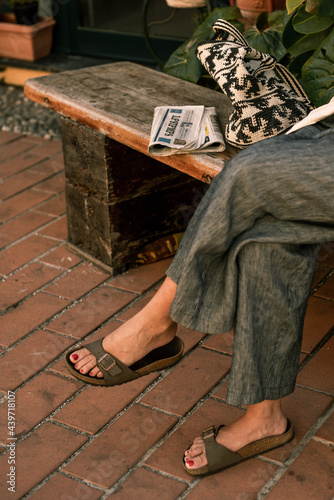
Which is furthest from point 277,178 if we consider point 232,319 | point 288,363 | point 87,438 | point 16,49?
point 16,49

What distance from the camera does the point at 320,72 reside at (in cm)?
221

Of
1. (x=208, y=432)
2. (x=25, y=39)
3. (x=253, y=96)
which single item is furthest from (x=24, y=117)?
(x=208, y=432)

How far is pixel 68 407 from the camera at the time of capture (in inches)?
75.0

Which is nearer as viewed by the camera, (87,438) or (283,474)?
(283,474)

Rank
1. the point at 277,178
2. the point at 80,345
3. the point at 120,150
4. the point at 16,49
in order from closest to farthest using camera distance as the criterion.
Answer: the point at 277,178, the point at 80,345, the point at 120,150, the point at 16,49

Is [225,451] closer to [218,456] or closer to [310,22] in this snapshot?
[218,456]

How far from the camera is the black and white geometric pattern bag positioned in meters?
1.91

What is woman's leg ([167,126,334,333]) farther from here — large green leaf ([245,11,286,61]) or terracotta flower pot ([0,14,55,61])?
terracotta flower pot ([0,14,55,61])

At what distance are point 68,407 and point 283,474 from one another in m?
0.63

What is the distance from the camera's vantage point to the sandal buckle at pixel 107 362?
1886 mm

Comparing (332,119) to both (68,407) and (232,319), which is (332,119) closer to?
(232,319)

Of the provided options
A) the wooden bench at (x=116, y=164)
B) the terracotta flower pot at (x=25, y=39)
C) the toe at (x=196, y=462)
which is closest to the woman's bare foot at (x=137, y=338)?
the toe at (x=196, y=462)

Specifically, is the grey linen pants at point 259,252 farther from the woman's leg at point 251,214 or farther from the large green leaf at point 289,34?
the large green leaf at point 289,34

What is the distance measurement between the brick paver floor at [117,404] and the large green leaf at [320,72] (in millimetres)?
665
